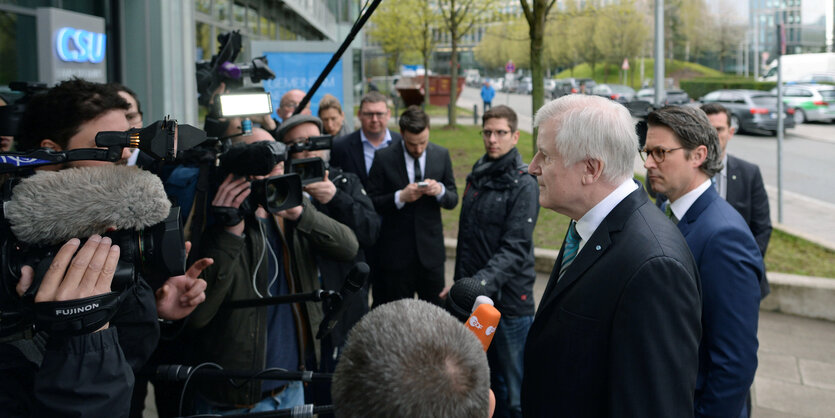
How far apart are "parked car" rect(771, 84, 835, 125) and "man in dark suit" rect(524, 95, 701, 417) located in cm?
2749

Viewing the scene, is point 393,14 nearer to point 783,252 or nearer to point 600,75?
point 783,252

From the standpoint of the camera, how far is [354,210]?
400 cm

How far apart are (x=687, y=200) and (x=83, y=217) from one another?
2.23 metres

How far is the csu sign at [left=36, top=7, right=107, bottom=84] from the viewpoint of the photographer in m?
4.72

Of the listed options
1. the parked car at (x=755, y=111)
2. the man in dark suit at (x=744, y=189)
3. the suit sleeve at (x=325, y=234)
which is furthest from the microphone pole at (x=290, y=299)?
the parked car at (x=755, y=111)

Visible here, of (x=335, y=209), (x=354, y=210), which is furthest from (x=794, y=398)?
(x=335, y=209)

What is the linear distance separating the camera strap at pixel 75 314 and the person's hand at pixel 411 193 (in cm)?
312

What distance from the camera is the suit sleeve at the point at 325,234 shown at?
10.7ft

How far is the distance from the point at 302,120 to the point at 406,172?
144 centimetres

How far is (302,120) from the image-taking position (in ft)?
12.8

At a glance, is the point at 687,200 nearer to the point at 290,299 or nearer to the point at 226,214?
the point at 290,299

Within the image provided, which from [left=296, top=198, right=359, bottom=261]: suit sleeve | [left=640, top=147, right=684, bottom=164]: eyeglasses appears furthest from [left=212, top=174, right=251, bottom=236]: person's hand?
[left=640, top=147, right=684, bottom=164]: eyeglasses

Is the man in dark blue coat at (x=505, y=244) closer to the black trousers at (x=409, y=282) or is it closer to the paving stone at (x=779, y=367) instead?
the black trousers at (x=409, y=282)

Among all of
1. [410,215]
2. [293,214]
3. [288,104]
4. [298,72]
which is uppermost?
[298,72]
